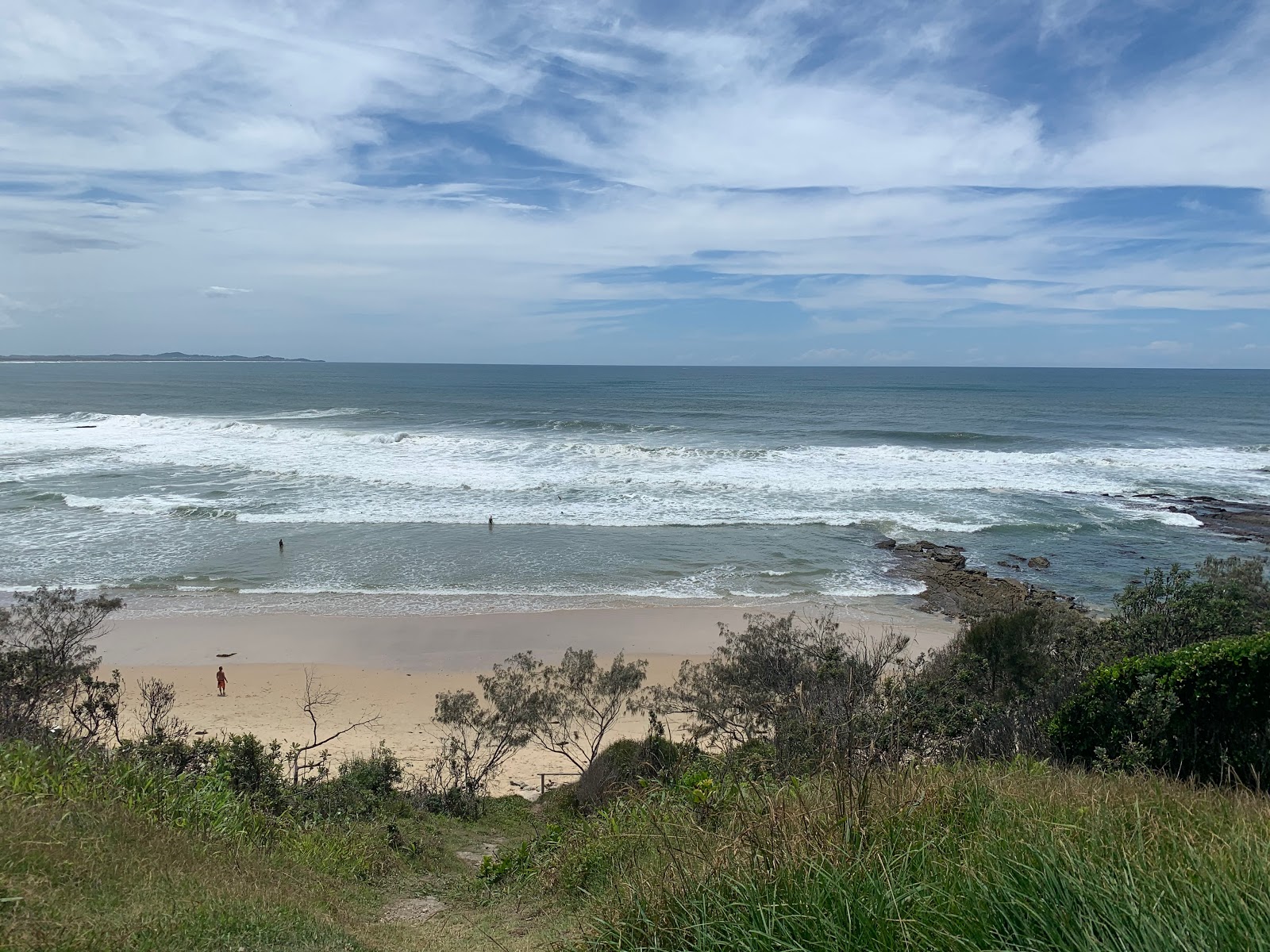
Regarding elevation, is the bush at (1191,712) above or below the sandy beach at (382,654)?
above

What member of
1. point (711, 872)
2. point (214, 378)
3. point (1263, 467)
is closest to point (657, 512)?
point (711, 872)

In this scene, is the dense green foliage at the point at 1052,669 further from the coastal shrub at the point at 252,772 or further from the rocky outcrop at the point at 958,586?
the coastal shrub at the point at 252,772

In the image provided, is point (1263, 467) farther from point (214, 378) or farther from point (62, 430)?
point (214, 378)

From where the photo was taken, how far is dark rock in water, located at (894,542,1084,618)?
19.6 meters

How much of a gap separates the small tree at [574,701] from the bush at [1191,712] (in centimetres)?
682

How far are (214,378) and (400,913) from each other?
141 metres

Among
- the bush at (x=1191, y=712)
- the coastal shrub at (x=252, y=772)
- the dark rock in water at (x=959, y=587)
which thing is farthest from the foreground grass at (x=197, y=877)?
the dark rock in water at (x=959, y=587)

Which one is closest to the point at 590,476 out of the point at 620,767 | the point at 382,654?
→ the point at 382,654

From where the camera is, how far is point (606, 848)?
5.80 m

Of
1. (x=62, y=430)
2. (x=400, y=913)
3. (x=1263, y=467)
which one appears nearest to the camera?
(x=400, y=913)

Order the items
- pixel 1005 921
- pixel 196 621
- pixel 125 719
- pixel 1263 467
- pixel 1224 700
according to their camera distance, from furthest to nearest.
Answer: pixel 1263 467 < pixel 196 621 < pixel 125 719 < pixel 1224 700 < pixel 1005 921

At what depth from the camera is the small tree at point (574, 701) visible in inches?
485

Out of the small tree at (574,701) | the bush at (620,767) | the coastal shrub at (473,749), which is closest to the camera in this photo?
the bush at (620,767)

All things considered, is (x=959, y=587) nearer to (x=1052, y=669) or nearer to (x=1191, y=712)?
(x=1052, y=669)
